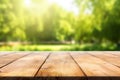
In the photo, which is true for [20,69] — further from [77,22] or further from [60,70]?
[77,22]

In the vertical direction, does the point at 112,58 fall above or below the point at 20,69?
below

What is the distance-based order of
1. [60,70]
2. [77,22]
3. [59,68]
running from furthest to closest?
[77,22] → [59,68] → [60,70]

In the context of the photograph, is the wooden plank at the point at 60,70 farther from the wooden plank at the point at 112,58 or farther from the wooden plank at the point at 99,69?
the wooden plank at the point at 112,58

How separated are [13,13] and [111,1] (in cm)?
1172

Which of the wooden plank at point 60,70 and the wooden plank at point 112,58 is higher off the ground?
the wooden plank at point 60,70

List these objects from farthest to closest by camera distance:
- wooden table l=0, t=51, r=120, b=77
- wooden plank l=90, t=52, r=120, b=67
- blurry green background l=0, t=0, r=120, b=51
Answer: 1. blurry green background l=0, t=0, r=120, b=51
2. wooden plank l=90, t=52, r=120, b=67
3. wooden table l=0, t=51, r=120, b=77

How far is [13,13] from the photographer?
1203 inches

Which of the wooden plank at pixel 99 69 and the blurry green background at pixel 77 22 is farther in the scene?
the blurry green background at pixel 77 22

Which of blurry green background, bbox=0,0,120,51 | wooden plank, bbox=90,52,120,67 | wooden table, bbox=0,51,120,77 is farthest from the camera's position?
blurry green background, bbox=0,0,120,51

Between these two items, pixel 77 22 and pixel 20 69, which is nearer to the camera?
pixel 20 69

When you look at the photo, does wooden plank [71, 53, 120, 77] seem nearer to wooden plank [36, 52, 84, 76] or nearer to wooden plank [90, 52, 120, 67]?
wooden plank [36, 52, 84, 76]

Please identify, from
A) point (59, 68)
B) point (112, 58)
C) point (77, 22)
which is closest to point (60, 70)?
point (59, 68)

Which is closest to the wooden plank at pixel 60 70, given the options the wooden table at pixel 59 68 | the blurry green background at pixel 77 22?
the wooden table at pixel 59 68

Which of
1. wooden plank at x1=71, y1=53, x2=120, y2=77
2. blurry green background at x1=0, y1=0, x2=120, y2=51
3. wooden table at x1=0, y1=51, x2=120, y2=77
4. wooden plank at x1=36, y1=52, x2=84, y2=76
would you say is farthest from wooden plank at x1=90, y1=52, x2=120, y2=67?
blurry green background at x1=0, y1=0, x2=120, y2=51
